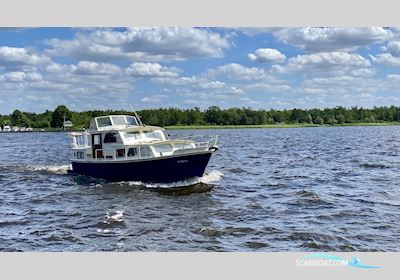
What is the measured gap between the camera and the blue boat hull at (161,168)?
2189 cm

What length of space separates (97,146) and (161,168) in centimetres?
432

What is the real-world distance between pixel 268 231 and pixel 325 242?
177cm

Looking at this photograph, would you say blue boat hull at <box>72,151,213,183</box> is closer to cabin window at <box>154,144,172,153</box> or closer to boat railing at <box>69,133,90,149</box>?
cabin window at <box>154,144,172,153</box>

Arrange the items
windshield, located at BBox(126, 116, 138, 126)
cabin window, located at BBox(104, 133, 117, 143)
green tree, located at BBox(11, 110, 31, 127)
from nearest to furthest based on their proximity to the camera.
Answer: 1. cabin window, located at BBox(104, 133, 117, 143)
2. windshield, located at BBox(126, 116, 138, 126)
3. green tree, located at BBox(11, 110, 31, 127)

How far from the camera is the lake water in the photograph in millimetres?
13086

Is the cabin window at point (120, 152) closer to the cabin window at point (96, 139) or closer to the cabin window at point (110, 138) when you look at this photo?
the cabin window at point (110, 138)

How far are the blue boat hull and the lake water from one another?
0.38m

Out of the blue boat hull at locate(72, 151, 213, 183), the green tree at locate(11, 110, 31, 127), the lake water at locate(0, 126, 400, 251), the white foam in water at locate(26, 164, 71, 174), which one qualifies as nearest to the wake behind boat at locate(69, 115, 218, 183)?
the blue boat hull at locate(72, 151, 213, 183)

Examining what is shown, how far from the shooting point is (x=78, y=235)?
1403 cm

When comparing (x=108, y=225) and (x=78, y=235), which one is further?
(x=108, y=225)

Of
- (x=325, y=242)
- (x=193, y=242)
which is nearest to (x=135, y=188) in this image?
(x=193, y=242)

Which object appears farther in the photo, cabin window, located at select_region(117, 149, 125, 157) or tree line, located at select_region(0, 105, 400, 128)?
tree line, located at select_region(0, 105, 400, 128)

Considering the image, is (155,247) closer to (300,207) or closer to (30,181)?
(300,207)

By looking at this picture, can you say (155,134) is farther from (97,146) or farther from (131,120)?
(97,146)
